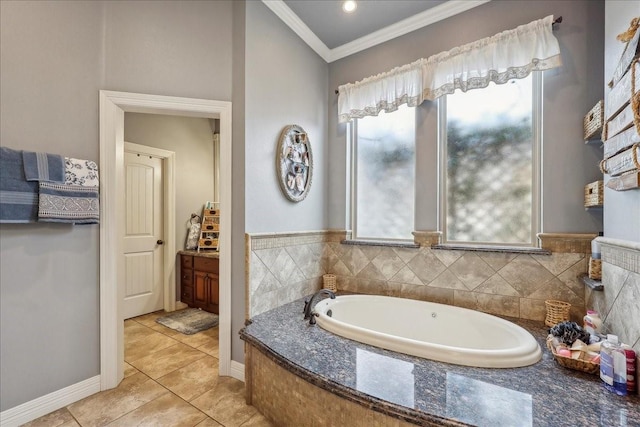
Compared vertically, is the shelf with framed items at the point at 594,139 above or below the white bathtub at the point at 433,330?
above

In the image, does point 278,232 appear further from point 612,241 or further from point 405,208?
point 612,241

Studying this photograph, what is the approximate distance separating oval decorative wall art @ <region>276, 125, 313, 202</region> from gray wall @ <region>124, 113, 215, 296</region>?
2070 millimetres

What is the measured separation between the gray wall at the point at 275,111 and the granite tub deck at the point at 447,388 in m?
1.06

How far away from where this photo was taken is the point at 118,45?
191 cm

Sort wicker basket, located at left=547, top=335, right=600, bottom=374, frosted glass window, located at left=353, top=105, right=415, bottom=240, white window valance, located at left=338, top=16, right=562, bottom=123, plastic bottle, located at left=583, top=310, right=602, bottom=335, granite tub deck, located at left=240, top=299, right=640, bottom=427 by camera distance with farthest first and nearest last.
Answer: frosted glass window, located at left=353, top=105, right=415, bottom=240 < white window valance, located at left=338, top=16, right=562, bottom=123 < plastic bottle, located at left=583, top=310, right=602, bottom=335 < wicker basket, located at left=547, top=335, right=600, bottom=374 < granite tub deck, located at left=240, top=299, right=640, bottom=427

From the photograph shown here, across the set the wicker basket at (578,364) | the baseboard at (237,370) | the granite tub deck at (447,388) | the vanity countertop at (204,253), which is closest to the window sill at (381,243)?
the granite tub deck at (447,388)

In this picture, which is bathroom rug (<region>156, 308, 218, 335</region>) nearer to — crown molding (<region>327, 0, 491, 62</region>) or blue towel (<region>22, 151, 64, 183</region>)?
blue towel (<region>22, 151, 64, 183</region>)

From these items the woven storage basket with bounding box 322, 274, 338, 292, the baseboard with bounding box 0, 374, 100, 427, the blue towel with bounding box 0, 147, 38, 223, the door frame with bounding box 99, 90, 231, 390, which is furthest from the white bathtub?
the blue towel with bounding box 0, 147, 38, 223

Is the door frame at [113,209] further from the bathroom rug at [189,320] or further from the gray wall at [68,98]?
the bathroom rug at [189,320]

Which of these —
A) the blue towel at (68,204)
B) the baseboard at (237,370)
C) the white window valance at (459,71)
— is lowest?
the baseboard at (237,370)

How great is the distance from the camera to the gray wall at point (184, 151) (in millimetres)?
3373

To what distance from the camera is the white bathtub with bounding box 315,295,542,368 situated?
1.38 metres

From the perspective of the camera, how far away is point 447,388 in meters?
1.19

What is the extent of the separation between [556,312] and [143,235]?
4209mm
